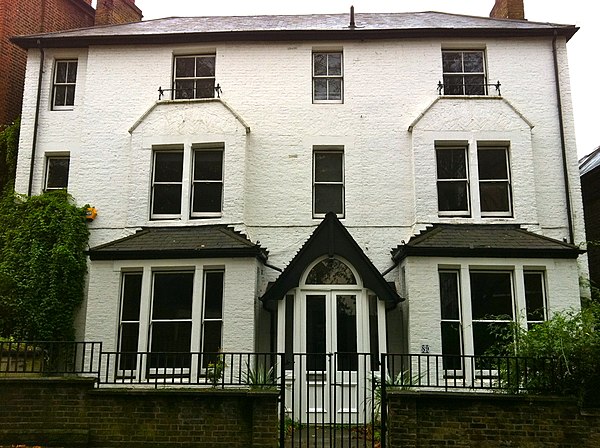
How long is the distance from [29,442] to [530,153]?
41.9 feet

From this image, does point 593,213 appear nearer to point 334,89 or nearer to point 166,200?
point 334,89

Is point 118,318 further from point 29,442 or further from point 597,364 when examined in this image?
point 597,364

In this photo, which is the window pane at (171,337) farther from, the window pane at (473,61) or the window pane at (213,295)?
the window pane at (473,61)

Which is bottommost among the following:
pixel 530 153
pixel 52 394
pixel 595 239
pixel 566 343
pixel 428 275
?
pixel 52 394

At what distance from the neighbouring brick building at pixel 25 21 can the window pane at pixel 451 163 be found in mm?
12302

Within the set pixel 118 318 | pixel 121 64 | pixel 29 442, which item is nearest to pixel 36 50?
pixel 121 64

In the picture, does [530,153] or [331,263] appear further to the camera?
[530,153]

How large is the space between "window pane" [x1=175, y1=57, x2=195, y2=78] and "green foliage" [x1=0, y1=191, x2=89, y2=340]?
15.3 feet

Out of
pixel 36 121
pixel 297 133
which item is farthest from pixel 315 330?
pixel 36 121

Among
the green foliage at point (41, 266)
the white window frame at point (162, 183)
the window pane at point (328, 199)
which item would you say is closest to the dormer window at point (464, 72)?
the window pane at point (328, 199)

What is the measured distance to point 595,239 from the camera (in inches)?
731

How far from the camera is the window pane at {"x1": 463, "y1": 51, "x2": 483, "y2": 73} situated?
55.2 feet

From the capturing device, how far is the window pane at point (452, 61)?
16.8 meters

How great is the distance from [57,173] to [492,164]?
11721 mm
